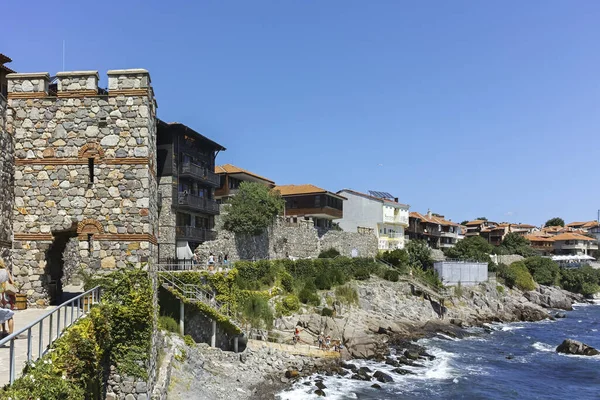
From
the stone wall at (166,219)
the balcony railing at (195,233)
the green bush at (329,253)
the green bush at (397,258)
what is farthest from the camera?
the green bush at (397,258)

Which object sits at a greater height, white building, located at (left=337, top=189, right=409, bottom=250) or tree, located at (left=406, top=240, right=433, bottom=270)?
white building, located at (left=337, top=189, right=409, bottom=250)

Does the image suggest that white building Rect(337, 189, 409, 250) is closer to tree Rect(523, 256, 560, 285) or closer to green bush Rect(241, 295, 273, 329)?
tree Rect(523, 256, 560, 285)

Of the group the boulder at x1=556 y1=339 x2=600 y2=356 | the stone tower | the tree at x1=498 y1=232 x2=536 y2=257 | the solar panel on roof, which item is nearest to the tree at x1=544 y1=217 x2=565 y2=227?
the tree at x1=498 y1=232 x2=536 y2=257

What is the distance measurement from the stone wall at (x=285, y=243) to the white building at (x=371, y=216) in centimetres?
624

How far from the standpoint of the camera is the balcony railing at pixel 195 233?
4431 cm

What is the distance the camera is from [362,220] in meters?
79.9

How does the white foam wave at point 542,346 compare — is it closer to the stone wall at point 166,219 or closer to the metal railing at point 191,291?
the metal railing at point 191,291

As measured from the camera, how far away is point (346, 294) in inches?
1852

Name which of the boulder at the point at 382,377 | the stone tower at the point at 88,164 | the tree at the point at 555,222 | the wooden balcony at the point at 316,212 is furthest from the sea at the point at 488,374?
the tree at the point at 555,222

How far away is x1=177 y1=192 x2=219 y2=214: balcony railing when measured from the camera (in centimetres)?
4500

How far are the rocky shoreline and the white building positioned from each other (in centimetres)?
1807

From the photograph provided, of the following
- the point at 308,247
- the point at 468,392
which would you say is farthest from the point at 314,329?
the point at 308,247

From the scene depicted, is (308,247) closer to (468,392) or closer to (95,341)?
(468,392)

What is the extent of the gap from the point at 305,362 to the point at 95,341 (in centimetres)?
2150
